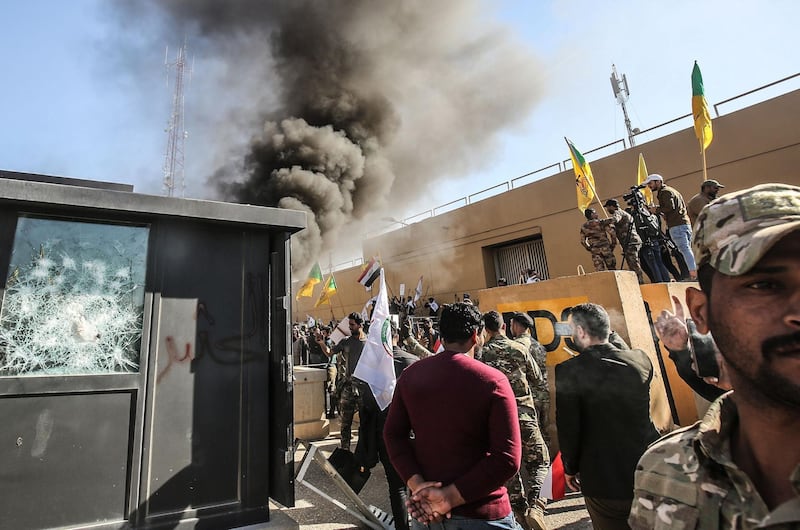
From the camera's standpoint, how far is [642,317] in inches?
191

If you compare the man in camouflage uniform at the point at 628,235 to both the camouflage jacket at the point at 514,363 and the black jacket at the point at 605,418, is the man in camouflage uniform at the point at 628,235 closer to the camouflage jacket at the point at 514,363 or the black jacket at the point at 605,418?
the camouflage jacket at the point at 514,363

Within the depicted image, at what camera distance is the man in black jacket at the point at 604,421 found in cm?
212

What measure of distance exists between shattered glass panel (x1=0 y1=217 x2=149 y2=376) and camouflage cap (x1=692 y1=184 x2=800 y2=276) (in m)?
3.11

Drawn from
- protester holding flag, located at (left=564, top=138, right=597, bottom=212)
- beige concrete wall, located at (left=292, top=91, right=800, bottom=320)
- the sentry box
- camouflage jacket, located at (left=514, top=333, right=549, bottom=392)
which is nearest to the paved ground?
the sentry box

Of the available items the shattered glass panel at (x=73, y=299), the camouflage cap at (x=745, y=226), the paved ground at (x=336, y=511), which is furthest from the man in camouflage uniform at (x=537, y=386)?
the shattered glass panel at (x=73, y=299)

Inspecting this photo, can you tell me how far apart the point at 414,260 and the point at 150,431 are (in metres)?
17.6

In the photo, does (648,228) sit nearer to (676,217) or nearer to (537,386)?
(676,217)

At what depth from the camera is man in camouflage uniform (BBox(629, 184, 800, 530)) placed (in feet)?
2.37

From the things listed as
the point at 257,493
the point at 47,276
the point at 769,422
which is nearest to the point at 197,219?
the point at 47,276

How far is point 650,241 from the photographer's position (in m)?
6.27

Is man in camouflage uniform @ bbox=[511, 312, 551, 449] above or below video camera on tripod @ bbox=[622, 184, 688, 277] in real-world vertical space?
below

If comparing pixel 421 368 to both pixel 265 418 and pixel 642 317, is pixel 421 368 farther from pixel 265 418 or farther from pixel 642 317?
pixel 642 317

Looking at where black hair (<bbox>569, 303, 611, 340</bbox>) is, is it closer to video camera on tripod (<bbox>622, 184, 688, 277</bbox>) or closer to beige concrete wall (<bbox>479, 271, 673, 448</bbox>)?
beige concrete wall (<bbox>479, 271, 673, 448</bbox>)

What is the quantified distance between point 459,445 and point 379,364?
2.08 m
